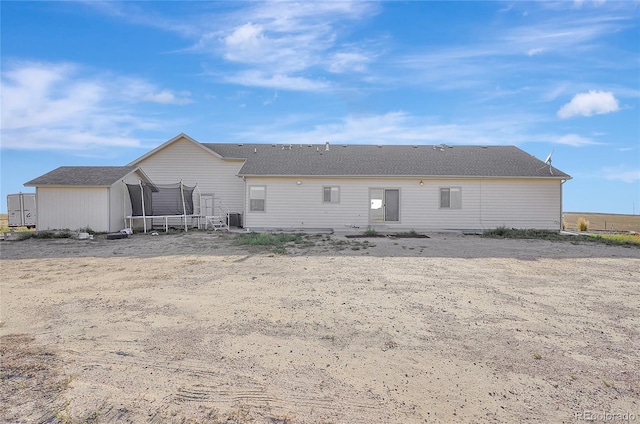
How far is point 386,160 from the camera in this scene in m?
19.8

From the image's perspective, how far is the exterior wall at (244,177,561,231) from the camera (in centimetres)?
1800

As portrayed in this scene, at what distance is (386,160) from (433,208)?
11.6 feet

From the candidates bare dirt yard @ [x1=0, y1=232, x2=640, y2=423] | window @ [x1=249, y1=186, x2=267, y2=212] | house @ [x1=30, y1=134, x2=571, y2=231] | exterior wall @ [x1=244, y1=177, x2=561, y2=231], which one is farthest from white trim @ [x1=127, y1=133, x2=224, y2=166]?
bare dirt yard @ [x1=0, y1=232, x2=640, y2=423]

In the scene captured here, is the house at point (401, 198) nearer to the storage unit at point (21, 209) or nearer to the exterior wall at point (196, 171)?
the exterior wall at point (196, 171)

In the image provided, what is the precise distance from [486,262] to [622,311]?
161 inches

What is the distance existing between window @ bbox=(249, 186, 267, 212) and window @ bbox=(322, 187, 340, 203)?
274cm

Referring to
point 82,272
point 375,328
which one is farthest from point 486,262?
point 82,272

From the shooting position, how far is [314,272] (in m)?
8.29

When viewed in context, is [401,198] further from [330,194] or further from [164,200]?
[164,200]

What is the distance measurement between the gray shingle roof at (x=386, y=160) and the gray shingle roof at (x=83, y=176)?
520 cm

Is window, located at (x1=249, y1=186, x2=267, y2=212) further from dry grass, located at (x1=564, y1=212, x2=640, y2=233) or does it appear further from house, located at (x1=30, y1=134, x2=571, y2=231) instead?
dry grass, located at (x1=564, y1=212, x2=640, y2=233)

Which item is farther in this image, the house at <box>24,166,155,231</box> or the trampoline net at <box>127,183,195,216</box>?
the trampoline net at <box>127,183,195,216</box>

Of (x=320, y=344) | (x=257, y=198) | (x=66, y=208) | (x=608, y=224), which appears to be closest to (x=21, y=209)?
(x=66, y=208)

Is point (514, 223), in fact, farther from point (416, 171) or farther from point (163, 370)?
point (163, 370)
